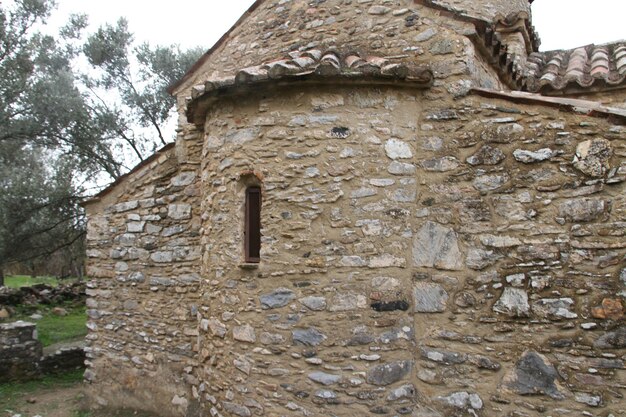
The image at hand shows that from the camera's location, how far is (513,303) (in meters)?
4.18

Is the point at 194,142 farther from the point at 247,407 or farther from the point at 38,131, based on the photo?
the point at 38,131

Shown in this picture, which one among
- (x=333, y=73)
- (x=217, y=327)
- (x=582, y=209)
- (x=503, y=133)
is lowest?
(x=217, y=327)

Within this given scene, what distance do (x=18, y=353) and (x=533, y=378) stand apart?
802cm

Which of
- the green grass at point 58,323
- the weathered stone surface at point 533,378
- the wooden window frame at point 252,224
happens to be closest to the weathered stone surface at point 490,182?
the weathered stone surface at point 533,378

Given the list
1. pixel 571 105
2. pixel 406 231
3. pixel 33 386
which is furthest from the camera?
pixel 33 386

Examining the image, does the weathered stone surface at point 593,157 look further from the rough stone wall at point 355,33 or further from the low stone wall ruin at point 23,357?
the low stone wall ruin at point 23,357

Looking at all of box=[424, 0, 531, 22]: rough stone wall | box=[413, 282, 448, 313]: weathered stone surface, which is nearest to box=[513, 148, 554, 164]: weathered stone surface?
box=[413, 282, 448, 313]: weathered stone surface

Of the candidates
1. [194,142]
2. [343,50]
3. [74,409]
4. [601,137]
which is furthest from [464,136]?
[74,409]

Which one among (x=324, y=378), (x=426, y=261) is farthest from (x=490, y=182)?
(x=324, y=378)

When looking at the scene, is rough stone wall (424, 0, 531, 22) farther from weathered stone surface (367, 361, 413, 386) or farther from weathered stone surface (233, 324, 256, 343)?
weathered stone surface (233, 324, 256, 343)

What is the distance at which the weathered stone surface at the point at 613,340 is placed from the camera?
150 inches

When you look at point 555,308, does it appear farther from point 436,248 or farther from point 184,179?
point 184,179

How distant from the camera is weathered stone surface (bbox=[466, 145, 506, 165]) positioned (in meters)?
4.35

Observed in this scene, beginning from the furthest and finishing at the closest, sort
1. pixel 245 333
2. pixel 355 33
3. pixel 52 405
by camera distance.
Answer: pixel 52 405, pixel 355 33, pixel 245 333
